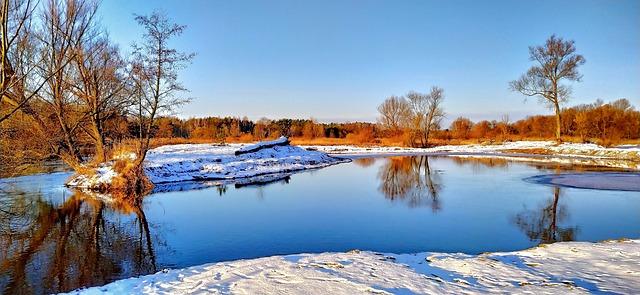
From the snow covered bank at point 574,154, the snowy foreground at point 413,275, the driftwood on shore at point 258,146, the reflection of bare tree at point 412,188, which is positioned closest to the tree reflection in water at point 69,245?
the snowy foreground at point 413,275

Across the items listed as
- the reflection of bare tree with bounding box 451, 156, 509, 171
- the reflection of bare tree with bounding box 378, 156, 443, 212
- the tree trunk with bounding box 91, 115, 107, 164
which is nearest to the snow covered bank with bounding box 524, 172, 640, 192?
the reflection of bare tree with bounding box 378, 156, 443, 212

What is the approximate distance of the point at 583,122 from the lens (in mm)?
44906

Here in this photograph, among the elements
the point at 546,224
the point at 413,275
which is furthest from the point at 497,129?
the point at 413,275

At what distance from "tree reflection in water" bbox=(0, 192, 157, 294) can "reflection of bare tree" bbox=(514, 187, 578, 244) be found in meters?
7.93

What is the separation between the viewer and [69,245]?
8.16 meters

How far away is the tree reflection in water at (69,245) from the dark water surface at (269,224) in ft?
0.08

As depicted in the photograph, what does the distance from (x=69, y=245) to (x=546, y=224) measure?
10.9 m

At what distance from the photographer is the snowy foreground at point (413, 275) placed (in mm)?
4852

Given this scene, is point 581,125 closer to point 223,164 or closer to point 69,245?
point 223,164

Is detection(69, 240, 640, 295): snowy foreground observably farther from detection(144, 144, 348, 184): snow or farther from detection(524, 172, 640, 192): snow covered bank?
detection(144, 144, 348, 184): snow

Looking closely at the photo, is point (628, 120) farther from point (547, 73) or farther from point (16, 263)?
point (16, 263)

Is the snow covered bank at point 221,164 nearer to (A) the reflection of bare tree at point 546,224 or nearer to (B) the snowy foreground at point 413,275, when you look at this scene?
(B) the snowy foreground at point 413,275

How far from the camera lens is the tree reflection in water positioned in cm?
615

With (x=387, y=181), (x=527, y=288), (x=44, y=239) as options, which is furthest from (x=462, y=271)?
(x=387, y=181)
